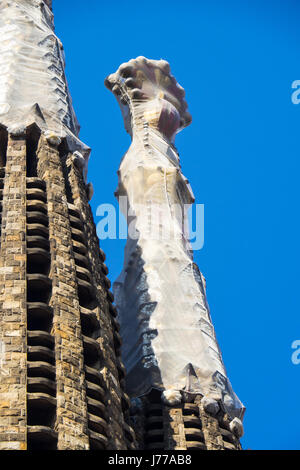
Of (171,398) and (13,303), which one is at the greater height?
(171,398)

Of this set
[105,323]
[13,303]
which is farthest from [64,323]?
[105,323]

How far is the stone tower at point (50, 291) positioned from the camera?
37188 millimetres

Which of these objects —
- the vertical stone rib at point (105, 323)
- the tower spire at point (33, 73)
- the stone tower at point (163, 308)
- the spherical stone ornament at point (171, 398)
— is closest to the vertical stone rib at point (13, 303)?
the vertical stone rib at point (105, 323)

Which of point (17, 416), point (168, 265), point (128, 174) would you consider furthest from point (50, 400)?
point (128, 174)

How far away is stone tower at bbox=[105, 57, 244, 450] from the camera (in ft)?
165

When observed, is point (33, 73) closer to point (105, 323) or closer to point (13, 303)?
point (105, 323)

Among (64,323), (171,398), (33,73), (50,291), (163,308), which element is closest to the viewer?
(64,323)

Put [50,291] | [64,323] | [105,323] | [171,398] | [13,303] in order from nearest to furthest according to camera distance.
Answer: [64,323]
[13,303]
[50,291]
[105,323]
[171,398]

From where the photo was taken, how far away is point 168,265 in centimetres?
5881

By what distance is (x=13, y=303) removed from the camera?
40969 mm

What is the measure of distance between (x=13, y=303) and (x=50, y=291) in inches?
78.7

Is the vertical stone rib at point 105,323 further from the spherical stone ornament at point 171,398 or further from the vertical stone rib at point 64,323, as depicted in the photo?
the spherical stone ornament at point 171,398

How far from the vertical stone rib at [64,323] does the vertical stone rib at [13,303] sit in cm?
98
